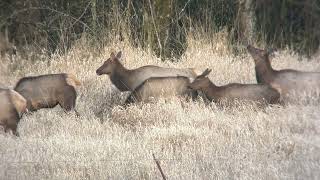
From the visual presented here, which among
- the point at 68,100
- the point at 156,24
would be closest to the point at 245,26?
the point at 156,24

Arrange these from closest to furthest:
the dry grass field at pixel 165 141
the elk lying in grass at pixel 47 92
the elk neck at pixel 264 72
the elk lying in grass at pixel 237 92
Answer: the dry grass field at pixel 165 141 → the elk lying in grass at pixel 237 92 → the elk lying in grass at pixel 47 92 → the elk neck at pixel 264 72

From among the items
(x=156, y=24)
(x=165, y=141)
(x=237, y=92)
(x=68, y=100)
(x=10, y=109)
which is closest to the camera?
(x=165, y=141)

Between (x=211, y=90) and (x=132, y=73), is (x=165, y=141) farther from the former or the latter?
(x=132, y=73)

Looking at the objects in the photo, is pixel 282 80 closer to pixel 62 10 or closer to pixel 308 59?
pixel 308 59

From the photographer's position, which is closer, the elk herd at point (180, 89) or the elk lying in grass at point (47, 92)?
the elk herd at point (180, 89)

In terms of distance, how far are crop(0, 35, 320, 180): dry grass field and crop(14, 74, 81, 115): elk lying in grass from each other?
16 centimetres

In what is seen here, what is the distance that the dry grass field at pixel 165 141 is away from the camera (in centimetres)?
498

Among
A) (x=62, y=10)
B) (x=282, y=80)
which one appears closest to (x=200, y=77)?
(x=282, y=80)

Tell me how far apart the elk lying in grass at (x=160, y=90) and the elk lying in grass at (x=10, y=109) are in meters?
1.43

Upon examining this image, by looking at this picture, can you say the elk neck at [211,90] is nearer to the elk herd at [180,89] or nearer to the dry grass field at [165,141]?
the elk herd at [180,89]

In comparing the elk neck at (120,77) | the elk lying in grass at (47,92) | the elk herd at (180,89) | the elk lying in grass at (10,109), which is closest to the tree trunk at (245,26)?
the elk herd at (180,89)

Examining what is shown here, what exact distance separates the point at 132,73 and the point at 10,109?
8.15 ft

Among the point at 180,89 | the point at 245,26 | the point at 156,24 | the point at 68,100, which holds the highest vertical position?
the point at 156,24

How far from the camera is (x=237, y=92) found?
7.72 meters
